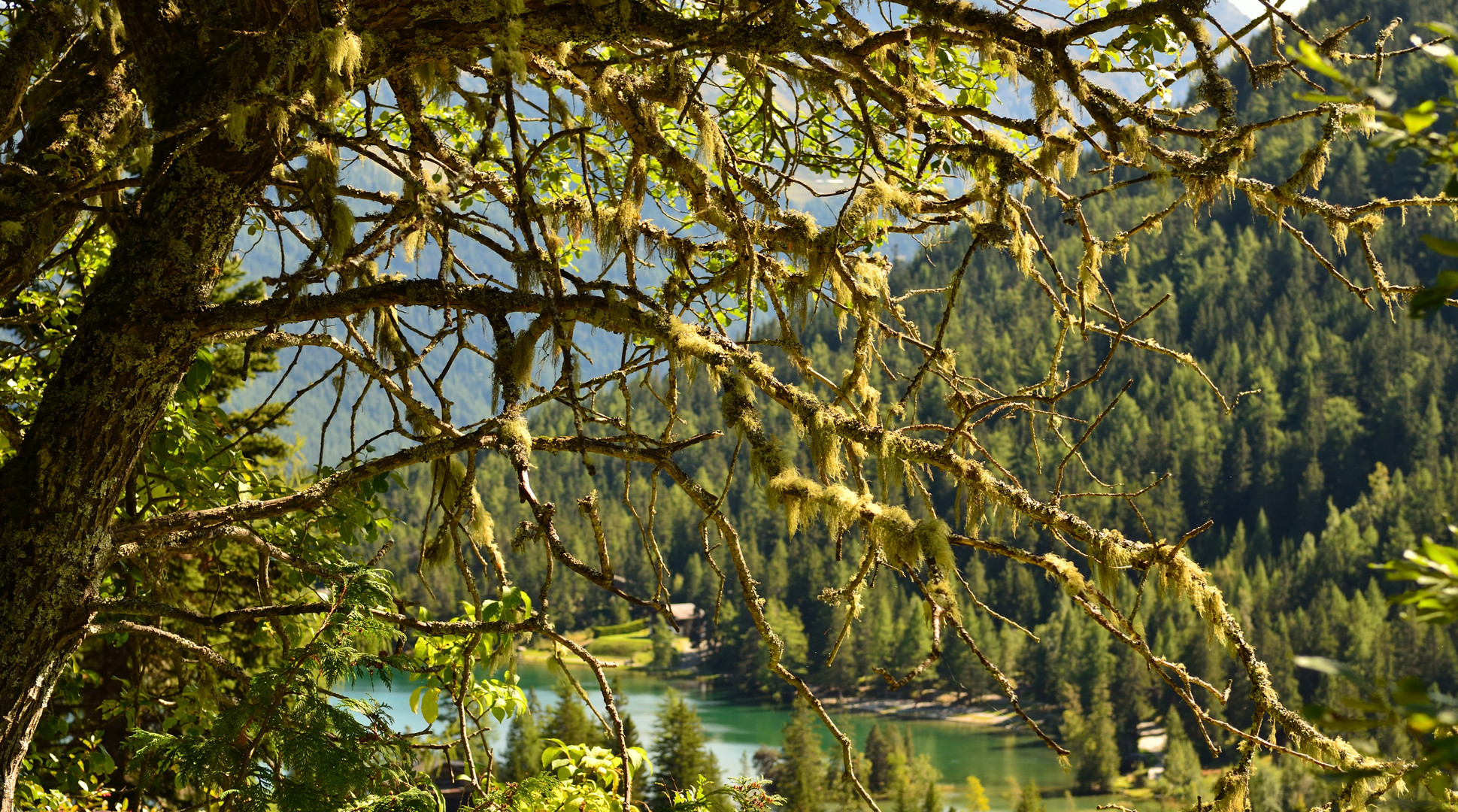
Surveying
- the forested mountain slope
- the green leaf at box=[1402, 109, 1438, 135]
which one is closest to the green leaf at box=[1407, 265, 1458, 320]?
the green leaf at box=[1402, 109, 1438, 135]

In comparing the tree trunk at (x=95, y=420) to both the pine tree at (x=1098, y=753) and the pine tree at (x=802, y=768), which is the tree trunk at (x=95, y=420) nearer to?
the pine tree at (x=802, y=768)

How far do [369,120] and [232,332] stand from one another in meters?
0.65

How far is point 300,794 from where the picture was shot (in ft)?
7.16

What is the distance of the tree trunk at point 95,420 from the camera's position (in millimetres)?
2430

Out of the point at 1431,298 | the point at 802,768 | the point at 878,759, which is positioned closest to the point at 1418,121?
the point at 1431,298

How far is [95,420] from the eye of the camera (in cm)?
248

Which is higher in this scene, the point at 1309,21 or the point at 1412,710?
the point at 1309,21

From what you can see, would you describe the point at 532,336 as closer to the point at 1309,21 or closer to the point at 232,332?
the point at 232,332

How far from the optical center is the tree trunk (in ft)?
7.97

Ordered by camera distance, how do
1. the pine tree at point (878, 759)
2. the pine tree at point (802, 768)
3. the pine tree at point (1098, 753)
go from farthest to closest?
the pine tree at point (1098, 753) < the pine tree at point (878, 759) < the pine tree at point (802, 768)

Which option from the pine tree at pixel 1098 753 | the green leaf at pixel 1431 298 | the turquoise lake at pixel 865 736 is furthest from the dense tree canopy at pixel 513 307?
the pine tree at pixel 1098 753

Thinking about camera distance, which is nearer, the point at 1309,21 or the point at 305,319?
the point at 305,319

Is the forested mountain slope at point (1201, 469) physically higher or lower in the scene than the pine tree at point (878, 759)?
higher

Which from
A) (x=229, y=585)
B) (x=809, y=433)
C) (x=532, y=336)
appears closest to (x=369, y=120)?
(x=532, y=336)
